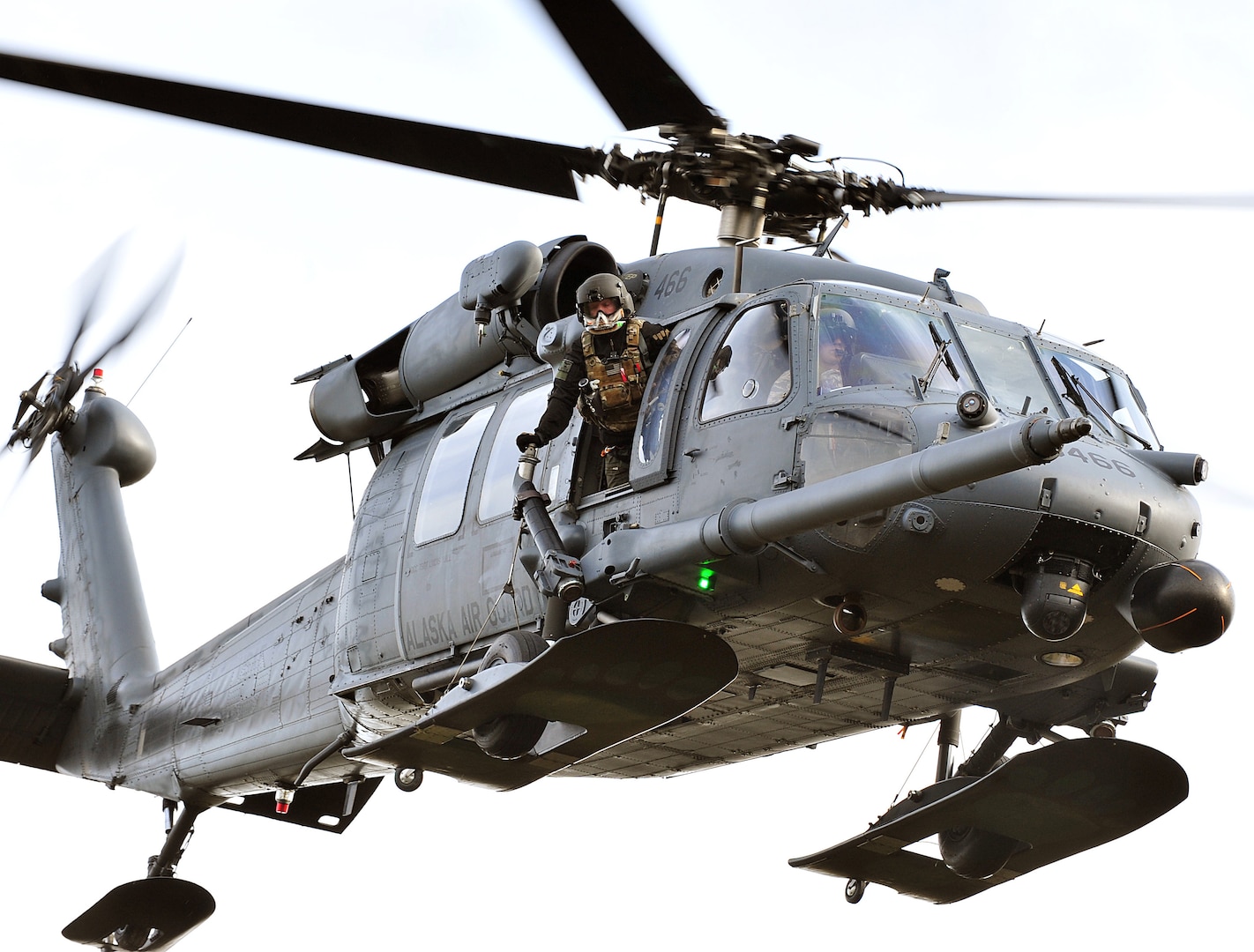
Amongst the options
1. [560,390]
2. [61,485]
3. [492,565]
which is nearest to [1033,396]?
[560,390]

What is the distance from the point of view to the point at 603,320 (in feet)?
27.5

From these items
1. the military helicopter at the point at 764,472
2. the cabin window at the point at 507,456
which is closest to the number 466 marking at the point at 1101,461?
the military helicopter at the point at 764,472

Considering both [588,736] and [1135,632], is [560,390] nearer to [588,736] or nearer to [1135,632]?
[588,736]

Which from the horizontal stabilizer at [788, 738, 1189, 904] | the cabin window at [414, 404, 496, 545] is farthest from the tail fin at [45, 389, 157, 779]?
the horizontal stabilizer at [788, 738, 1189, 904]

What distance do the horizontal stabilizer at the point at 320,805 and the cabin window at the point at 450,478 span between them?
3.88 m

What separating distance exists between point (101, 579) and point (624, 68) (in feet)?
34.0

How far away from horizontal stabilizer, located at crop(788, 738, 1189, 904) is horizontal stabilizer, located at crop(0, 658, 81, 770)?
269 inches

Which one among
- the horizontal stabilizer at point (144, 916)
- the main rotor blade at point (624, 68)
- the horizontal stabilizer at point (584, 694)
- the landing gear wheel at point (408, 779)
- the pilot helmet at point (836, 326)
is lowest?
the horizontal stabilizer at point (584, 694)

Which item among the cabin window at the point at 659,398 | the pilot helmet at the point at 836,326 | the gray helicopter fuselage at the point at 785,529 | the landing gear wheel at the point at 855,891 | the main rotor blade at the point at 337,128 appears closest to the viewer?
the main rotor blade at the point at 337,128

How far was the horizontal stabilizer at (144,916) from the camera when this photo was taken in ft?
43.3

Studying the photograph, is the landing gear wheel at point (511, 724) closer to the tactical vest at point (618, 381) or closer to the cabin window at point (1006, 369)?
the tactical vest at point (618, 381)

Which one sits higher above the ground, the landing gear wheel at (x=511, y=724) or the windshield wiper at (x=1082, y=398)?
the windshield wiper at (x=1082, y=398)

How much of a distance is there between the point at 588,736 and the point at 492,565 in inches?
44.8

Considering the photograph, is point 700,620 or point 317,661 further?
point 317,661
